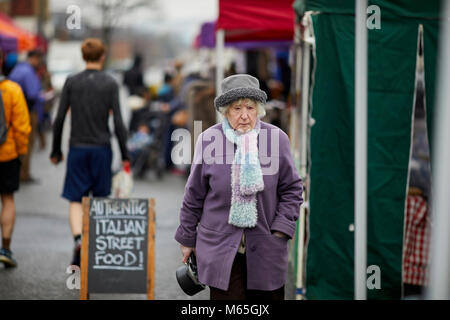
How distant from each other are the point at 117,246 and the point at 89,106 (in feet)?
4.91

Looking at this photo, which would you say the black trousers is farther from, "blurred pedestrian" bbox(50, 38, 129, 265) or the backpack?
the backpack

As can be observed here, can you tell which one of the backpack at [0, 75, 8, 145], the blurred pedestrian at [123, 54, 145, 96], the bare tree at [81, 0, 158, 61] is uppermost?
the bare tree at [81, 0, 158, 61]

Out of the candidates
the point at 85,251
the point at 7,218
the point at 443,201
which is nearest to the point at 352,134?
the point at 85,251

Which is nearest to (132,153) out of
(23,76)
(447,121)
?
(23,76)

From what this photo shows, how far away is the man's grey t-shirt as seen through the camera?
21.3ft

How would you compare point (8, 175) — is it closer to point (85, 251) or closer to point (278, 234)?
point (85, 251)

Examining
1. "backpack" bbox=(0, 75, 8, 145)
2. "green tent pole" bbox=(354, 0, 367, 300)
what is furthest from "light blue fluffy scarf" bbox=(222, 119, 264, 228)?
"backpack" bbox=(0, 75, 8, 145)

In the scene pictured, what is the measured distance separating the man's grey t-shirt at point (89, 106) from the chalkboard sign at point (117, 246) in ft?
3.56

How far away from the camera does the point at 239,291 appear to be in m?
4.05

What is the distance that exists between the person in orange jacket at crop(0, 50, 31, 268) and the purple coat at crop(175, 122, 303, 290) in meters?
3.13

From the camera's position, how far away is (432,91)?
603 centimetres

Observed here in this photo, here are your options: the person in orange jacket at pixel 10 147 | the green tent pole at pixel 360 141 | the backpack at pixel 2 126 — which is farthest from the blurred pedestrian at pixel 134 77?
the green tent pole at pixel 360 141

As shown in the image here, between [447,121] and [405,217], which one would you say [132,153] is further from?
[447,121]
